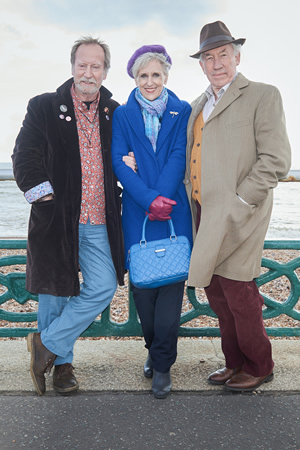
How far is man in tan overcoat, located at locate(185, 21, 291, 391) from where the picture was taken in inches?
102

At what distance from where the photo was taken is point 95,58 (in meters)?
2.83

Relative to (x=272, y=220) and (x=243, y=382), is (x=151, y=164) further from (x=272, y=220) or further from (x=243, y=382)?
(x=272, y=220)

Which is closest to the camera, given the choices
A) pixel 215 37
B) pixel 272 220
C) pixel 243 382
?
pixel 215 37

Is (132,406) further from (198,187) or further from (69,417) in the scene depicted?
(198,187)

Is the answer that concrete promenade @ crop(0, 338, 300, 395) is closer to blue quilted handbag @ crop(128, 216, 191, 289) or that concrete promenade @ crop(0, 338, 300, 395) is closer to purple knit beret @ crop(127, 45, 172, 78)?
blue quilted handbag @ crop(128, 216, 191, 289)

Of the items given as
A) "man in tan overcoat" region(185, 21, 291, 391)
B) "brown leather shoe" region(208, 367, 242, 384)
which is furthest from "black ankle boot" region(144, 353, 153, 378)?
"man in tan overcoat" region(185, 21, 291, 391)

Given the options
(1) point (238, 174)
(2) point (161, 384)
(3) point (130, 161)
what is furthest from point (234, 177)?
(2) point (161, 384)

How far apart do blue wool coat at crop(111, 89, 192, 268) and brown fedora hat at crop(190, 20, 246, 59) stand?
37cm

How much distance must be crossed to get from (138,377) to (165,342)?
1.30 feet

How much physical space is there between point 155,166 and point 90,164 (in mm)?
407

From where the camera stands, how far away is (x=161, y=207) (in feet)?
8.68

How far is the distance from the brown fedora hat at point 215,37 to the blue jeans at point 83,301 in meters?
1.26

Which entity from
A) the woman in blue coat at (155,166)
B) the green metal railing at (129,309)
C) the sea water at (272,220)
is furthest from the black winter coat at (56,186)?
the sea water at (272,220)

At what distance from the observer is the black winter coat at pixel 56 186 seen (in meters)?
2.79
